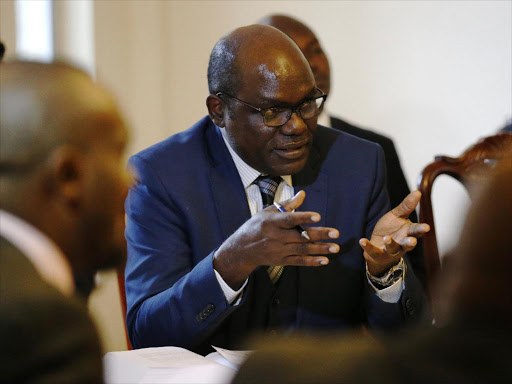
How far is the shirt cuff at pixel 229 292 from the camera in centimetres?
173

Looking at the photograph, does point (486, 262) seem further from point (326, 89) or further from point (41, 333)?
point (326, 89)

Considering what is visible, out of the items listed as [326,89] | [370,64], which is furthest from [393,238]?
[370,64]

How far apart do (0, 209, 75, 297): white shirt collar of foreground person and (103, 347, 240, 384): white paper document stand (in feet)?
1.73

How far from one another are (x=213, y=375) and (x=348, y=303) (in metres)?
0.73

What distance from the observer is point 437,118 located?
338 centimetres

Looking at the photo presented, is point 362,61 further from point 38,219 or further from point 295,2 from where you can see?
point 38,219

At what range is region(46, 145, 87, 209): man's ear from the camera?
87 centimetres

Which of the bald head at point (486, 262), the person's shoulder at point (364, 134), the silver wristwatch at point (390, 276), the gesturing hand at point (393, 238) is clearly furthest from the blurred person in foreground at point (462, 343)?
the person's shoulder at point (364, 134)

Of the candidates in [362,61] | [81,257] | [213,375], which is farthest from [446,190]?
[81,257]

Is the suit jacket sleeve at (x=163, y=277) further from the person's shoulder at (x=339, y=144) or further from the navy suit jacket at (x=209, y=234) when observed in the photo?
the person's shoulder at (x=339, y=144)

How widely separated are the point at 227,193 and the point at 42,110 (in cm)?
114

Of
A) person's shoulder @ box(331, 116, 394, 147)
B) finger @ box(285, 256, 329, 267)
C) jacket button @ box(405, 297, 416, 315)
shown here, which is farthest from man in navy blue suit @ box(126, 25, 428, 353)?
person's shoulder @ box(331, 116, 394, 147)

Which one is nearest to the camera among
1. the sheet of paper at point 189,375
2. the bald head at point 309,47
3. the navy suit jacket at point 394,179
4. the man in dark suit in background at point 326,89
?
the sheet of paper at point 189,375

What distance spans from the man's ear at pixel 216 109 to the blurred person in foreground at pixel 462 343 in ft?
4.73
